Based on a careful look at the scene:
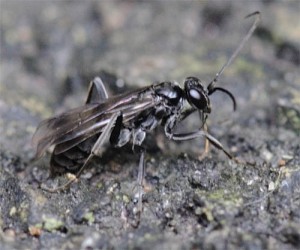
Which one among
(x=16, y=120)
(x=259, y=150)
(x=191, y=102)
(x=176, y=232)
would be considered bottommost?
(x=176, y=232)

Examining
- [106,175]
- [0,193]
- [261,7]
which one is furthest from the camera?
[261,7]

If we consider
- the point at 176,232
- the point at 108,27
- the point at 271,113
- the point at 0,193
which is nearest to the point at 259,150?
the point at 271,113

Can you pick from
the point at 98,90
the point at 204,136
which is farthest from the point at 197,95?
the point at 98,90

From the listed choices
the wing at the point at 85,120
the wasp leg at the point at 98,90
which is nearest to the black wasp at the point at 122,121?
the wing at the point at 85,120

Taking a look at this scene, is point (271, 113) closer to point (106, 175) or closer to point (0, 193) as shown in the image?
point (106, 175)

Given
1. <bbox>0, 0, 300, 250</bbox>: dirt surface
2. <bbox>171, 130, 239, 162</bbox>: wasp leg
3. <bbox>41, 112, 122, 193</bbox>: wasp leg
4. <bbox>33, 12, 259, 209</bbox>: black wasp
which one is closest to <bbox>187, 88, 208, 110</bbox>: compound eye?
<bbox>33, 12, 259, 209</bbox>: black wasp

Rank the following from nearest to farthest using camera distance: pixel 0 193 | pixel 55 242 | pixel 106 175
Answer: pixel 55 242 < pixel 0 193 < pixel 106 175

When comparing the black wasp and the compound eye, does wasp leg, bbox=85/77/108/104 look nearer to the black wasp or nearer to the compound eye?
the black wasp

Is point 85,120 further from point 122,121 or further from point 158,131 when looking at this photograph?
point 158,131
